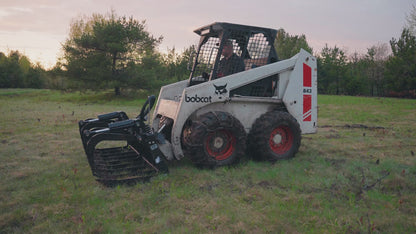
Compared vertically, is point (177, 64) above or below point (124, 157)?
above

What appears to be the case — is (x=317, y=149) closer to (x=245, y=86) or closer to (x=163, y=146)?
(x=245, y=86)

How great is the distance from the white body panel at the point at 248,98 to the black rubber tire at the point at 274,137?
0.24 metres

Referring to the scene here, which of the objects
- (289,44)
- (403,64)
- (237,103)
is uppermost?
(289,44)

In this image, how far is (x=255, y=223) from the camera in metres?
3.06

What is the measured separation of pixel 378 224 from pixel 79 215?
307 cm

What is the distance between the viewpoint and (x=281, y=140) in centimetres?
546

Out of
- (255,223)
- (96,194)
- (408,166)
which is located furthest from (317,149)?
(96,194)

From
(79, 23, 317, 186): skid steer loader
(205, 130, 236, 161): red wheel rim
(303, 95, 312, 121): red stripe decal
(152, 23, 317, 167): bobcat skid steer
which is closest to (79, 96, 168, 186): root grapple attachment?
(79, 23, 317, 186): skid steer loader

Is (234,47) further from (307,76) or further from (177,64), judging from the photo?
(177,64)

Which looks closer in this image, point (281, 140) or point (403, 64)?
→ point (281, 140)

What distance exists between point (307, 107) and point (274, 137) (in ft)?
3.41

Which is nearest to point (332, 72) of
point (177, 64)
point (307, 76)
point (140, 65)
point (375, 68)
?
point (375, 68)

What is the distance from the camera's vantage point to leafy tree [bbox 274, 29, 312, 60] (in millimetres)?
44625

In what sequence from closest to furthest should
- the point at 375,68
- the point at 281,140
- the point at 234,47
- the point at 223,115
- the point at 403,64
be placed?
1. the point at 223,115
2. the point at 281,140
3. the point at 234,47
4. the point at 403,64
5. the point at 375,68
